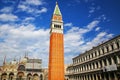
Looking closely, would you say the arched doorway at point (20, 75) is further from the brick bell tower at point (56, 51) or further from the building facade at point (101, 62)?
the building facade at point (101, 62)

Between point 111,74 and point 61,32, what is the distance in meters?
24.1

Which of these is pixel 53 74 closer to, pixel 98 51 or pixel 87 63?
pixel 87 63

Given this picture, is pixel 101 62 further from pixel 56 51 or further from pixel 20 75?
pixel 20 75

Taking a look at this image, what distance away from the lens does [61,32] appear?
5184 cm

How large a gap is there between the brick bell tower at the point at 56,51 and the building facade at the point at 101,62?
798 cm

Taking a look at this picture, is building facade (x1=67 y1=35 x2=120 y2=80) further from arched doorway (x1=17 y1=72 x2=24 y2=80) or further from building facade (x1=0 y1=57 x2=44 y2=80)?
arched doorway (x1=17 y1=72 x2=24 y2=80)

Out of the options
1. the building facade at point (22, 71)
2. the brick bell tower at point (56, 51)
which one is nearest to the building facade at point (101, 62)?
the brick bell tower at point (56, 51)

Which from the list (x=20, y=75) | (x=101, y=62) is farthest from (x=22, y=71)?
(x=101, y=62)

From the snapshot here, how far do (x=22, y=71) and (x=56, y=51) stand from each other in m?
22.9

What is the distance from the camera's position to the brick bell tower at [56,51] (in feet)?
156

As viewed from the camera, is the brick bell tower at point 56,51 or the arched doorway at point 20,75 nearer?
the brick bell tower at point 56,51

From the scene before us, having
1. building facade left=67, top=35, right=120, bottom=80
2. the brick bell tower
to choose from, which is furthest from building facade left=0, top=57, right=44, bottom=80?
building facade left=67, top=35, right=120, bottom=80

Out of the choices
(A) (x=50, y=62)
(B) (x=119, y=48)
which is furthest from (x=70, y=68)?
(B) (x=119, y=48)

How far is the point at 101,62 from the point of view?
3862 cm
